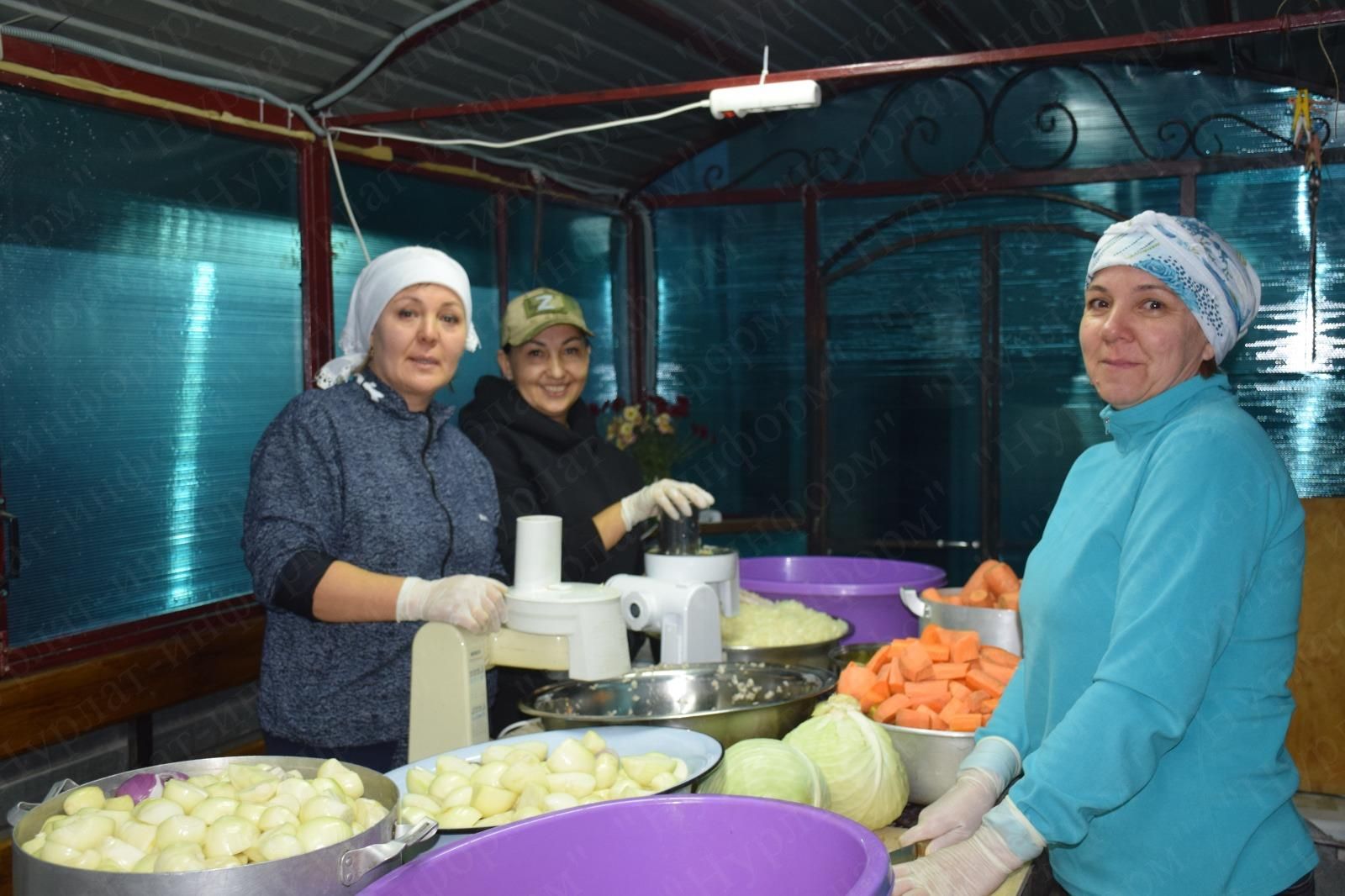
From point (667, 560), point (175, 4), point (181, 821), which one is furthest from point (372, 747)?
point (175, 4)

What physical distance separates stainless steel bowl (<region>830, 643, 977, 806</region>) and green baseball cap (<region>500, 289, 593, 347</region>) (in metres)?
1.71

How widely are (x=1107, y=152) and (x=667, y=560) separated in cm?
387

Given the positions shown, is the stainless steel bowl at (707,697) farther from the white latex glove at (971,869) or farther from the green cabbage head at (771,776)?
the white latex glove at (971,869)

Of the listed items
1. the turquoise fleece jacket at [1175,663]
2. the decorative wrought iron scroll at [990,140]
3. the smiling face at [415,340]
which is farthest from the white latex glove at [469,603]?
the decorative wrought iron scroll at [990,140]

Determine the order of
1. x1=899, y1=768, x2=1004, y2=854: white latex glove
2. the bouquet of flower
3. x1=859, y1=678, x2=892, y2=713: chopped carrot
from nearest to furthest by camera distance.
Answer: x1=899, y1=768, x2=1004, y2=854: white latex glove
x1=859, y1=678, x2=892, y2=713: chopped carrot
the bouquet of flower

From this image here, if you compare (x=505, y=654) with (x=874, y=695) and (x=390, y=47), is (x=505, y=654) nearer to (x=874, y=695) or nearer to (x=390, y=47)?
(x=874, y=695)

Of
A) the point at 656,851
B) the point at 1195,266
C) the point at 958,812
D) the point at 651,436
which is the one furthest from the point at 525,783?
the point at 651,436

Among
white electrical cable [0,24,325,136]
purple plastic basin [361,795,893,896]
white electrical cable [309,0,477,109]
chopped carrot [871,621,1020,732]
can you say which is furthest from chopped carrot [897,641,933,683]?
white electrical cable [0,24,325,136]

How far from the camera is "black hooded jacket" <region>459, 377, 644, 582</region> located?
3236 mm

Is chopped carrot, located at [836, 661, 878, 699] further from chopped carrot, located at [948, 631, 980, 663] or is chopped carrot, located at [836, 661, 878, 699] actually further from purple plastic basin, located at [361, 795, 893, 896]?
purple plastic basin, located at [361, 795, 893, 896]

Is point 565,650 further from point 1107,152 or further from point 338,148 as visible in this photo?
point 1107,152

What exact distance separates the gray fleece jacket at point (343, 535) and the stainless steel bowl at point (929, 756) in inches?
43.5

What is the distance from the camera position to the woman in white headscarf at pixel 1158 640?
61.6 inches

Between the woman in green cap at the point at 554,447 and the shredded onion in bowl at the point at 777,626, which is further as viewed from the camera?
the woman in green cap at the point at 554,447
